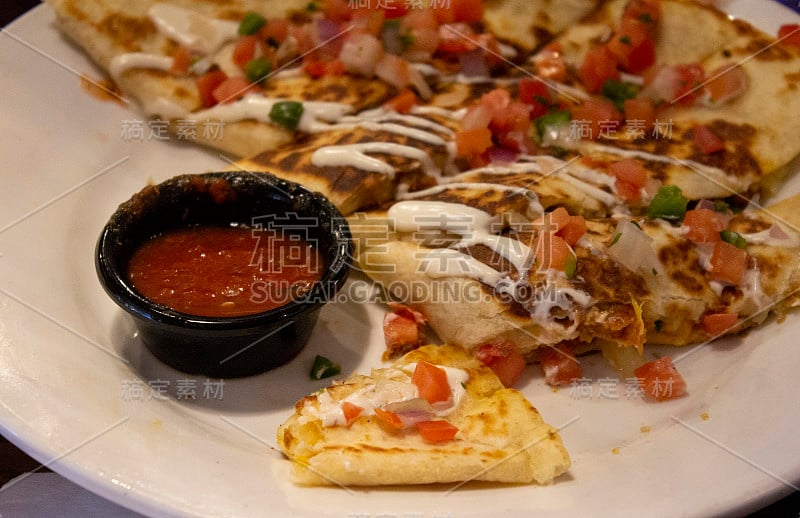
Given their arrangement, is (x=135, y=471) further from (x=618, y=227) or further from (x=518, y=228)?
(x=618, y=227)

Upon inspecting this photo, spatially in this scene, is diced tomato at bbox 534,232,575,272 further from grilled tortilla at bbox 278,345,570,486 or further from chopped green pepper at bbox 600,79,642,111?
chopped green pepper at bbox 600,79,642,111

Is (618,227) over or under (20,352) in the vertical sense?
over

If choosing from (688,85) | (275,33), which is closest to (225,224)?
(275,33)

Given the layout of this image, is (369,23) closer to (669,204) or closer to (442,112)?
(442,112)

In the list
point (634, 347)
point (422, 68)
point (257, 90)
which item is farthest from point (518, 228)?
point (257, 90)

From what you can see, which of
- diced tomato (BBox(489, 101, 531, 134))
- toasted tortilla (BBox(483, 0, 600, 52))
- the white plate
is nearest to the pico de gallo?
toasted tortilla (BBox(483, 0, 600, 52))

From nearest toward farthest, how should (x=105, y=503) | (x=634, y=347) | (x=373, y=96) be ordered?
(x=105, y=503), (x=634, y=347), (x=373, y=96)
